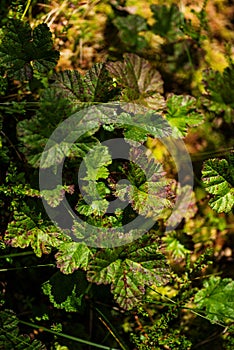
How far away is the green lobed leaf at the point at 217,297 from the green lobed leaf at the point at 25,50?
52.7 inches

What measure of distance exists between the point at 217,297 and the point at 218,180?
2.17 ft

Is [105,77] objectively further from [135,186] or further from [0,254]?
[0,254]

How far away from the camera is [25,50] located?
2.16m

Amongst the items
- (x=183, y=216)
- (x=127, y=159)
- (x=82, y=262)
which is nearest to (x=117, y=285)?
(x=82, y=262)

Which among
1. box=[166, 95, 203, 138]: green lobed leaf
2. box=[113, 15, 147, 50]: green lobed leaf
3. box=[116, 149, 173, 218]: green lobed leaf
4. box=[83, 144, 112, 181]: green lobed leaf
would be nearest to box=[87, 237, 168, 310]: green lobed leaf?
box=[116, 149, 173, 218]: green lobed leaf

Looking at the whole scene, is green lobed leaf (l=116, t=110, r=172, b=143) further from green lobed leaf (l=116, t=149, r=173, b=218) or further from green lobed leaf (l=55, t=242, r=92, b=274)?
green lobed leaf (l=55, t=242, r=92, b=274)

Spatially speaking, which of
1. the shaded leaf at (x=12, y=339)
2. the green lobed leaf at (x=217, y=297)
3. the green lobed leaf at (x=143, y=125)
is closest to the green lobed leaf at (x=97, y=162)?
the green lobed leaf at (x=143, y=125)

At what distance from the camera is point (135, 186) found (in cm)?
211

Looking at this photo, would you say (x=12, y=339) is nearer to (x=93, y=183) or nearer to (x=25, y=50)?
(x=93, y=183)

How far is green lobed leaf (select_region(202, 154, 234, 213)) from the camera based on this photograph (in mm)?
2107

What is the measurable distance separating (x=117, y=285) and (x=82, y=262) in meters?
0.18

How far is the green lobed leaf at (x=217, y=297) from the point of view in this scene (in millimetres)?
2389

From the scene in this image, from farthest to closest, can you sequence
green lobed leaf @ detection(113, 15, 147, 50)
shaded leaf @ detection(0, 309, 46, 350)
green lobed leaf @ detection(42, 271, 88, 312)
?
green lobed leaf @ detection(113, 15, 147, 50)
green lobed leaf @ detection(42, 271, 88, 312)
shaded leaf @ detection(0, 309, 46, 350)

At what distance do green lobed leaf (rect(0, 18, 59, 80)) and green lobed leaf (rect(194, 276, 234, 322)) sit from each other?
4.39ft
